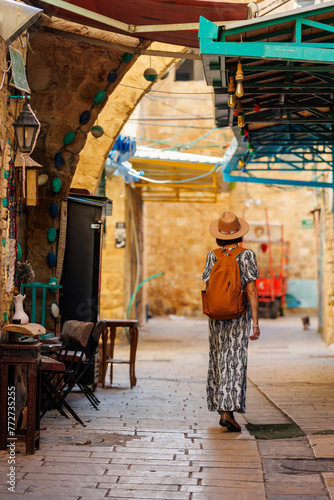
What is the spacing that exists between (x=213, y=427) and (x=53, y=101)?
374 cm

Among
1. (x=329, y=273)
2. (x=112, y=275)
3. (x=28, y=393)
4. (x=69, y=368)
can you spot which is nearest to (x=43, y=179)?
(x=69, y=368)

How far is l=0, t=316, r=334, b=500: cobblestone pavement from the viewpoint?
12.8ft

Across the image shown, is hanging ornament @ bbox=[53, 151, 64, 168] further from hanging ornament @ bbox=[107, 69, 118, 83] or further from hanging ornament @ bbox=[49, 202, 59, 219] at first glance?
hanging ornament @ bbox=[107, 69, 118, 83]

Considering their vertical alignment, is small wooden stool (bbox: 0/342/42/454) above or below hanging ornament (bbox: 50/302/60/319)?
below

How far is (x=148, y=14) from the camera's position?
6223 millimetres

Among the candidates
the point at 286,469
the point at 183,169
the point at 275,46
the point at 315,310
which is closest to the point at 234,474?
the point at 286,469

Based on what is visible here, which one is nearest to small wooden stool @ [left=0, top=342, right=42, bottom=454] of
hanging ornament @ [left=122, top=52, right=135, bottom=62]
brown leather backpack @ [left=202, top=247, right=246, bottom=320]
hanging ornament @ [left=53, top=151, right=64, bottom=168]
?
brown leather backpack @ [left=202, top=247, right=246, bottom=320]

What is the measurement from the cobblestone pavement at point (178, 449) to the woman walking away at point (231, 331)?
0.24 metres

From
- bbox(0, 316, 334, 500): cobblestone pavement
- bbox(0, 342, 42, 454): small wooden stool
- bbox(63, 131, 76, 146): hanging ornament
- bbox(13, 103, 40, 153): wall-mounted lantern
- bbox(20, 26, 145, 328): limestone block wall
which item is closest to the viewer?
bbox(0, 316, 334, 500): cobblestone pavement

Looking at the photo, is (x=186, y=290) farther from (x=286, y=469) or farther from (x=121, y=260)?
(x=286, y=469)

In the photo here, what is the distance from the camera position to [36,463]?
4449 millimetres

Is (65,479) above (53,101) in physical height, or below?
below

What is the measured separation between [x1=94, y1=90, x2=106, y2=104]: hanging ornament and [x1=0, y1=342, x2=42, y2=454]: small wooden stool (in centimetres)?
344

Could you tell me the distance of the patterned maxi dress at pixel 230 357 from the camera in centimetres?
555
